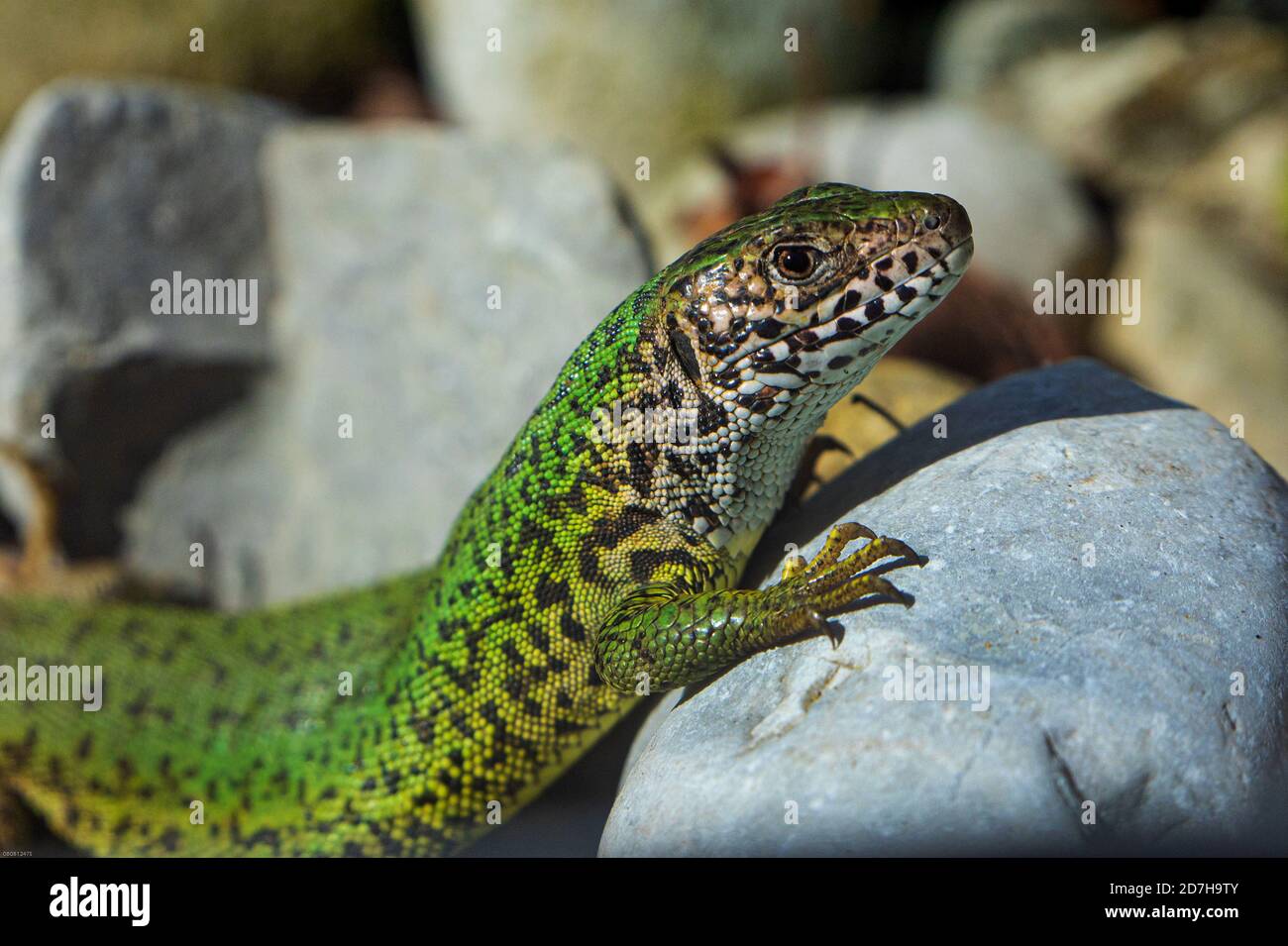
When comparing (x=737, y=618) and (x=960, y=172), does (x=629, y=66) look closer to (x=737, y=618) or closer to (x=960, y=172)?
(x=960, y=172)

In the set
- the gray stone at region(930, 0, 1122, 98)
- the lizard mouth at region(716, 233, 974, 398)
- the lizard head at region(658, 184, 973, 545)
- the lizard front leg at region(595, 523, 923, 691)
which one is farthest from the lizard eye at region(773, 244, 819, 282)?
the gray stone at region(930, 0, 1122, 98)

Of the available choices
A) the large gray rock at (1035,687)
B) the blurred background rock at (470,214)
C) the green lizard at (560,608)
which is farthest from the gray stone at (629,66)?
the large gray rock at (1035,687)

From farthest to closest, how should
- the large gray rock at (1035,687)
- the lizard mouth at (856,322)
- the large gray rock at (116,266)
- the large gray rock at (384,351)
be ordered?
the large gray rock at (116,266), the large gray rock at (384,351), the lizard mouth at (856,322), the large gray rock at (1035,687)

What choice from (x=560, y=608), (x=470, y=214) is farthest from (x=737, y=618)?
(x=470, y=214)

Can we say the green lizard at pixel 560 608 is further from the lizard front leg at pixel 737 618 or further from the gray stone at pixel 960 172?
the gray stone at pixel 960 172

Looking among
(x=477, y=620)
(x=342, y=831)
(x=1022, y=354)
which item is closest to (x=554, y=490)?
(x=477, y=620)

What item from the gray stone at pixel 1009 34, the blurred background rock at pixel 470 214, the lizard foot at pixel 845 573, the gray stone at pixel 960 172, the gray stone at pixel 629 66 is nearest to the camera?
the lizard foot at pixel 845 573
